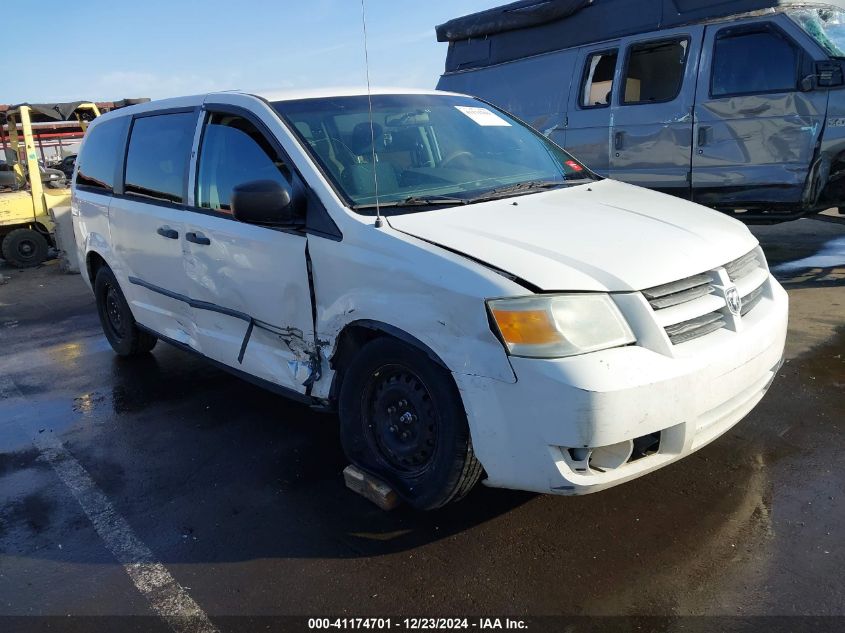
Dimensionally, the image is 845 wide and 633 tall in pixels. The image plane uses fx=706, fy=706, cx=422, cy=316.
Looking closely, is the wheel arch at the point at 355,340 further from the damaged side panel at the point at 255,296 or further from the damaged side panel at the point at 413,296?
the damaged side panel at the point at 255,296

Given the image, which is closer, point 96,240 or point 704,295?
point 704,295

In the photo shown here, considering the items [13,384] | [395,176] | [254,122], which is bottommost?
[13,384]

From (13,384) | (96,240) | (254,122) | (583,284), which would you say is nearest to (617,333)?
(583,284)

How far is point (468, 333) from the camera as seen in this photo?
8.43 feet

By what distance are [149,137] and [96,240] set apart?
1.15m

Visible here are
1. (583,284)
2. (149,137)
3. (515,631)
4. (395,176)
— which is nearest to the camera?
(515,631)

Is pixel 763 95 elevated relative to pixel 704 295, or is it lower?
elevated

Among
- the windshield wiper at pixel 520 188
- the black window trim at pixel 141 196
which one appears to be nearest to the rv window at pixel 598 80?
the windshield wiper at pixel 520 188

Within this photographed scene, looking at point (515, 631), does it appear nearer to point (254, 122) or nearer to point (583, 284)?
point (583, 284)

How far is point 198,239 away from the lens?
3.93m

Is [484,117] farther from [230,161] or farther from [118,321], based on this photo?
[118,321]

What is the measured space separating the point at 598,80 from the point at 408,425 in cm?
574

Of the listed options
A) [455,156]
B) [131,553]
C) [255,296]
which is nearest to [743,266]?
[455,156]

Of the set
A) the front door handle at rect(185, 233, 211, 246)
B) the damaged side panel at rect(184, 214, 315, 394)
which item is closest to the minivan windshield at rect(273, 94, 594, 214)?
the damaged side panel at rect(184, 214, 315, 394)
